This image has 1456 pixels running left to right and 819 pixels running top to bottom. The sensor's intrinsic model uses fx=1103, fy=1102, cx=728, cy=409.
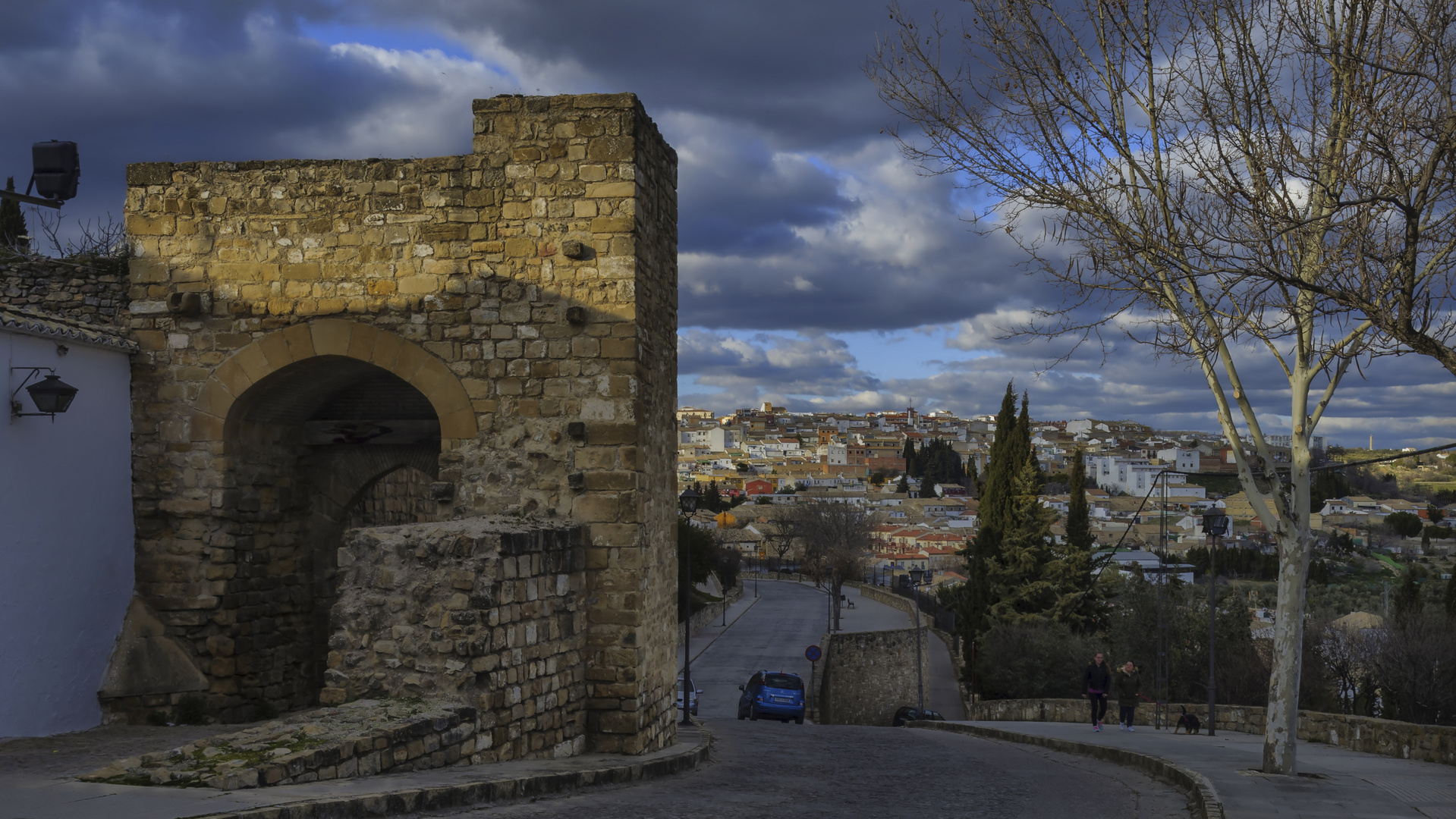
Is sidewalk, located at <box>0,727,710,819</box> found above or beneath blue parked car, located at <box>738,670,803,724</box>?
above

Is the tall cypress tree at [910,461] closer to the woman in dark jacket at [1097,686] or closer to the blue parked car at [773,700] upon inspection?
the blue parked car at [773,700]

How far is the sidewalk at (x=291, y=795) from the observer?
4207mm

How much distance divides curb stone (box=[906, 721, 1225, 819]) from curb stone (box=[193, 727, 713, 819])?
3.66 metres

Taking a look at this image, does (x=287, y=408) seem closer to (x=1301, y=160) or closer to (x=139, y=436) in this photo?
(x=139, y=436)

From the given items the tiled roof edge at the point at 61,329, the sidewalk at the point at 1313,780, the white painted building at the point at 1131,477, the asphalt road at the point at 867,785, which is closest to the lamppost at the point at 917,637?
the asphalt road at the point at 867,785

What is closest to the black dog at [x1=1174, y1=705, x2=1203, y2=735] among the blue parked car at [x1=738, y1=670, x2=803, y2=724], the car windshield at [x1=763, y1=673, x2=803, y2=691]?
the blue parked car at [x1=738, y1=670, x2=803, y2=724]

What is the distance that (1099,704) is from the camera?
14117 millimetres

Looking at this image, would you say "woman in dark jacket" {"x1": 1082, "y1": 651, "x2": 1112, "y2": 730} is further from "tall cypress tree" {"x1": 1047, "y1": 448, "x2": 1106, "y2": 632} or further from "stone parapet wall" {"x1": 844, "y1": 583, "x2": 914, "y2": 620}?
"stone parapet wall" {"x1": 844, "y1": 583, "x2": 914, "y2": 620}

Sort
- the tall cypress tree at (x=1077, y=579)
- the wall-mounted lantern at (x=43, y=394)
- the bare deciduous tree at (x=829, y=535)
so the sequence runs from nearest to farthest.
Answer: the wall-mounted lantern at (x=43, y=394)
the tall cypress tree at (x=1077, y=579)
the bare deciduous tree at (x=829, y=535)

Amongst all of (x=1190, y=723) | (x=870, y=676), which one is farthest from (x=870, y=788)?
(x=870, y=676)

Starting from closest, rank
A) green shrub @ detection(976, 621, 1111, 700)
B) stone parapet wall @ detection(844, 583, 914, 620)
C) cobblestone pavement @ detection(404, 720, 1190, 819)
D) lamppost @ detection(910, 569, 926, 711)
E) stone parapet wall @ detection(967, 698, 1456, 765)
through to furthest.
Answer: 1. cobblestone pavement @ detection(404, 720, 1190, 819)
2. stone parapet wall @ detection(967, 698, 1456, 765)
3. lamppost @ detection(910, 569, 926, 711)
4. green shrub @ detection(976, 621, 1111, 700)
5. stone parapet wall @ detection(844, 583, 914, 620)

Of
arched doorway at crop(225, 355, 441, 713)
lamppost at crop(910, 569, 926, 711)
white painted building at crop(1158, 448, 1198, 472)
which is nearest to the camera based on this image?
arched doorway at crop(225, 355, 441, 713)

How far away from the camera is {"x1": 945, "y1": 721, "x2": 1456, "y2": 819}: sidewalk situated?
21.9ft

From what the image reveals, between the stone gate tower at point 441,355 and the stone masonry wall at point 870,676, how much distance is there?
951 inches
